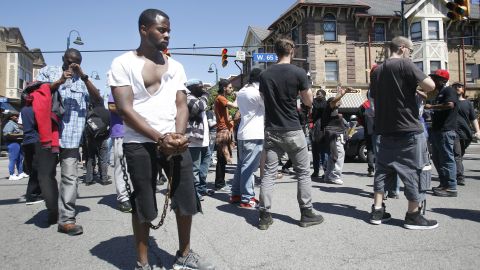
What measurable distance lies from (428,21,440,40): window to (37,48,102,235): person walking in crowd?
31.8 m

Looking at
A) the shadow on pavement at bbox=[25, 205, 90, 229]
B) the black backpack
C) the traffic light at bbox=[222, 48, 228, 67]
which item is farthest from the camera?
the traffic light at bbox=[222, 48, 228, 67]

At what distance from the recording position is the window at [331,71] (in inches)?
1152

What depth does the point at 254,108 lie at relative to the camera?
4988 mm

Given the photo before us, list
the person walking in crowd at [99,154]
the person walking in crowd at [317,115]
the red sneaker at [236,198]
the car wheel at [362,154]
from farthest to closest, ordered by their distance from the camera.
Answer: the car wheel at [362,154] < the person walking in crowd at [99,154] < the person walking in crowd at [317,115] < the red sneaker at [236,198]

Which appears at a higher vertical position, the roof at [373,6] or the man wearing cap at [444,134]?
the roof at [373,6]

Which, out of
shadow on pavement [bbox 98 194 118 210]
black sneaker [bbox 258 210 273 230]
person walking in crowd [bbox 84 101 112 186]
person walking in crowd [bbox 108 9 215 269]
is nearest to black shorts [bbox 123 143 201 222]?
person walking in crowd [bbox 108 9 215 269]

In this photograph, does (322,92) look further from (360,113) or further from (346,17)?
(346,17)

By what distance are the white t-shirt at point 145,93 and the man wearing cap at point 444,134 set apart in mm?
4398

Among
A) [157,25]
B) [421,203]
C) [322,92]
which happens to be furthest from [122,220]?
[322,92]

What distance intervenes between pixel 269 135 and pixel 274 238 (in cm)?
109

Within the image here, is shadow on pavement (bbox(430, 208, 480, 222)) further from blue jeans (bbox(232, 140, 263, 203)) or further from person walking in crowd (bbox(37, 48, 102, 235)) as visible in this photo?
person walking in crowd (bbox(37, 48, 102, 235))

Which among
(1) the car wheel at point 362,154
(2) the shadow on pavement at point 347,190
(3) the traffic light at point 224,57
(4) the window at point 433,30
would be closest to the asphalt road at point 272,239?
(2) the shadow on pavement at point 347,190

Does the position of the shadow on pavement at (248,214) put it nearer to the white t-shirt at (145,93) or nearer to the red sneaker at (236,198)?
the red sneaker at (236,198)

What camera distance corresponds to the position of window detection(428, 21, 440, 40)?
30.4 m
